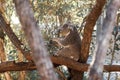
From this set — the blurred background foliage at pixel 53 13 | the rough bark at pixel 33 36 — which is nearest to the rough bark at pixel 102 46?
the rough bark at pixel 33 36

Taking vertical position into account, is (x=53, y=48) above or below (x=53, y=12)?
below

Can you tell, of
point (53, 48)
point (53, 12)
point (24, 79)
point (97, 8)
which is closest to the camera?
point (97, 8)

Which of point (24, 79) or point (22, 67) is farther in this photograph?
point (24, 79)

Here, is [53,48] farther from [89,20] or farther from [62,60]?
[89,20]

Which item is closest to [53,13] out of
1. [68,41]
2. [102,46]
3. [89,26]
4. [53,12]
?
[53,12]

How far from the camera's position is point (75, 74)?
10.3 ft

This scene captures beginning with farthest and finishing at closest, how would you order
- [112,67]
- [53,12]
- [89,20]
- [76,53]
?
[53,12] < [76,53] < [112,67] < [89,20]

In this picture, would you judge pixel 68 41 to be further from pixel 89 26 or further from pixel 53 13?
pixel 89 26

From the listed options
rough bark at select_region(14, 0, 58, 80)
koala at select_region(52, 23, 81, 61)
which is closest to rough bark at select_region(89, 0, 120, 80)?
rough bark at select_region(14, 0, 58, 80)

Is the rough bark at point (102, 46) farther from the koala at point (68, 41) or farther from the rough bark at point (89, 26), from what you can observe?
the koala at point (68, 41)

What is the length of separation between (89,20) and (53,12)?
7.64 feet

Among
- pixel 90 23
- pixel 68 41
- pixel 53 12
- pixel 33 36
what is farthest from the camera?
pixel 53 12

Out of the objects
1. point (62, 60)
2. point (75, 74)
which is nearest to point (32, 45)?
point (62, 60)

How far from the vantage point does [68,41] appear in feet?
13.8
